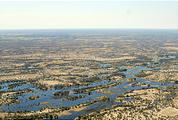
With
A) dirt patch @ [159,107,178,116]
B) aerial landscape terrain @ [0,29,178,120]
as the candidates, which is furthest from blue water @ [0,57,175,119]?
dirt patch @ [159,107,178,116]

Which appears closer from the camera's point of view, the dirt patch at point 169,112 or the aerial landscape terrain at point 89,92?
the dirt patch at point 169,112

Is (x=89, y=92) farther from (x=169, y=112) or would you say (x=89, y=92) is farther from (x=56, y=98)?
(x=169, y=112)

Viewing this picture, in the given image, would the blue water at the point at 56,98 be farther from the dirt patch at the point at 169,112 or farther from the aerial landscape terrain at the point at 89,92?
the dirt patch at the point at 169,112

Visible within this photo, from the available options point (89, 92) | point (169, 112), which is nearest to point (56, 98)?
point (89, 92)

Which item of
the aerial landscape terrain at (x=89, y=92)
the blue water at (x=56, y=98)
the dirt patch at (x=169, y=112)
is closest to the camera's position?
the dirt patch at (x=169, y=112)

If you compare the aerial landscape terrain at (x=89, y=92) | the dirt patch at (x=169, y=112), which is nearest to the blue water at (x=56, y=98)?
the aerial landscape terrain at (x=89, y=92)

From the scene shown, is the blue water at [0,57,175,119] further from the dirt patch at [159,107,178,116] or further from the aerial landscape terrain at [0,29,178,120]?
the dirt patch at [159,107,178,116]

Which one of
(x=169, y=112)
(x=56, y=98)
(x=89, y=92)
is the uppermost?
(x=89, y=92)

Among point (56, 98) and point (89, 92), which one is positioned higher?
point (89, 92)

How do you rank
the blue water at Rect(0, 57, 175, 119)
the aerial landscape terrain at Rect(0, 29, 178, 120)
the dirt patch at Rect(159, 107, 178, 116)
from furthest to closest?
1. the blue water at Rect(0, 57, 175, 119)
2. the aerial landscape terrain at Rect(0, 29, 178, 120)
3. the dirt patch at Rect(159, 107, 178, 116)

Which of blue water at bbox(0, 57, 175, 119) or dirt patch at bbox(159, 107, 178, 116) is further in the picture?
blue water at bbox(0, 57, 175, 119)

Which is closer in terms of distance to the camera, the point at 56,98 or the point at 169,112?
the point at 169,112
